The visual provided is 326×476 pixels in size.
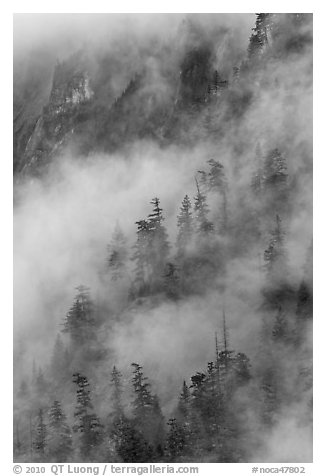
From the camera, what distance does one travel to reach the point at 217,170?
5578 cm

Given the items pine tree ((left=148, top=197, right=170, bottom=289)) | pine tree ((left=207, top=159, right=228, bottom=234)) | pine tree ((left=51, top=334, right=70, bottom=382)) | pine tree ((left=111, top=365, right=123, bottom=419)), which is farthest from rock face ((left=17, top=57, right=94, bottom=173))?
pine tree ((left=111, top=365, right=123, bottom=419))

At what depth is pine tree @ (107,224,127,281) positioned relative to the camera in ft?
168


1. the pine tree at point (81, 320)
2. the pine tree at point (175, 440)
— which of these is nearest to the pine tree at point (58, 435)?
the pine tree at point (81, 320)

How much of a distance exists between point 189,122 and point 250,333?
23.2m

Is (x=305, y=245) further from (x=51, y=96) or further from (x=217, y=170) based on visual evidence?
(x=51, y=96)

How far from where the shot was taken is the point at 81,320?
161ft

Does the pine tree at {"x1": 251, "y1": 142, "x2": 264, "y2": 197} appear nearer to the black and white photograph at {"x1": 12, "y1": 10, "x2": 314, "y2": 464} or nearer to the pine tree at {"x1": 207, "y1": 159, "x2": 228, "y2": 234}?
the black and white photograph at {"x1": 12, "y1": 10, "x2": 314, "y2": 464}

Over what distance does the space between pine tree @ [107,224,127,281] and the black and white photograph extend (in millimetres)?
230

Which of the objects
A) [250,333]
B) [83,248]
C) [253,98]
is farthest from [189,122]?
[250,333]

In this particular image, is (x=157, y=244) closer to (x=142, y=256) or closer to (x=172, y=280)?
(x=142, y=256)

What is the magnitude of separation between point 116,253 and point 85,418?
12.3m

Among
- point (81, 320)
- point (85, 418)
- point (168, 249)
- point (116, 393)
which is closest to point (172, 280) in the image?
point (168, 249)

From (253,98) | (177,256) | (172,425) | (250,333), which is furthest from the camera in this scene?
(253,98)
